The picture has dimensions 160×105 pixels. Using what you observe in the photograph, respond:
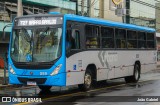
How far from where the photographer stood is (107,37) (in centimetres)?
1723

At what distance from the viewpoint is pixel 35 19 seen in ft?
47.3

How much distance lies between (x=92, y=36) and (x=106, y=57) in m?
1.58

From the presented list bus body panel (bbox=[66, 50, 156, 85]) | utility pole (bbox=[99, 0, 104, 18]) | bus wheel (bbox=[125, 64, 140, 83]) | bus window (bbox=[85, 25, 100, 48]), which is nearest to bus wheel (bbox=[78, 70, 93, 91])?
bus body panel (bbox=[66, 50, 156, 85])

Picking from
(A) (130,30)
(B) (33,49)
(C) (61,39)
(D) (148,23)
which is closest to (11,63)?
(B) (33,49)

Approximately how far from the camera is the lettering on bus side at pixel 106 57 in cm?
1664

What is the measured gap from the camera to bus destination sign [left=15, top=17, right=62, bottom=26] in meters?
14.1

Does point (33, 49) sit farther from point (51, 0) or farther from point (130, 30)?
point (51, 0)

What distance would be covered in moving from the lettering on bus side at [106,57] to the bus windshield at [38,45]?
10.4 ft

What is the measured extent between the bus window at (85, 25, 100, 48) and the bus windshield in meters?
2.00

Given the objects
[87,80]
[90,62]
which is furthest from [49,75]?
[90,62]

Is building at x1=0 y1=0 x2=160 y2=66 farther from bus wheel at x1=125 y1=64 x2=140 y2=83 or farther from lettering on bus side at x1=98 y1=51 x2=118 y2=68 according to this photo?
bus wheel at x1=125 y1=64 x2=140 y2=83

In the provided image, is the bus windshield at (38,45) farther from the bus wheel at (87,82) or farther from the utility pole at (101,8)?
the utility pole at (101,8)

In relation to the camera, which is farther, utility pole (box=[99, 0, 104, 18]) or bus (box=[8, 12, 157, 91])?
utility pole (box=[99, 0, 104, 18])

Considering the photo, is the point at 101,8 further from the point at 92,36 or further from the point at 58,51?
the point at 58,51
